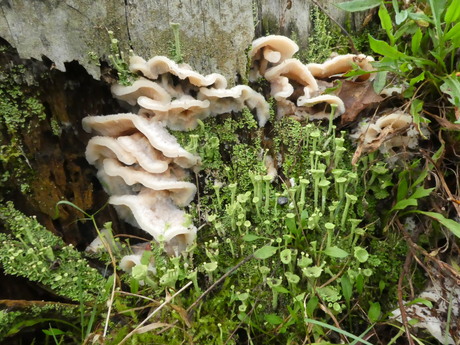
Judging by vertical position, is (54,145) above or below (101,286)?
above

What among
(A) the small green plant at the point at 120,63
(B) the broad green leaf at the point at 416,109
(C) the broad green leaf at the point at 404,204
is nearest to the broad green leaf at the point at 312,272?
(C) the broad green leaf at the point at 404,204

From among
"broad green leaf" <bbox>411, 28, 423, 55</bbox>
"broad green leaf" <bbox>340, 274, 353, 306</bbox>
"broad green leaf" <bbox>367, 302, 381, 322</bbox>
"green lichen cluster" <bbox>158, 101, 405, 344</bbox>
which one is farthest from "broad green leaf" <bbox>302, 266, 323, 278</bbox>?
"broad green leaf" <bbox>411, 28, 423, 55</bbox>

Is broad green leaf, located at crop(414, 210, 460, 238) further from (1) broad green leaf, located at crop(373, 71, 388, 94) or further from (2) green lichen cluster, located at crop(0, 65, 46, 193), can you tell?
(2) green lichen cluster, located at crop(0, 65, 46, 193)

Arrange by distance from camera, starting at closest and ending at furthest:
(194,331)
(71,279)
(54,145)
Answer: (194,331) < (71,279) < (54,145)

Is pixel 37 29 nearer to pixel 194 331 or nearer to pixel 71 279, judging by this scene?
pixel 71 279

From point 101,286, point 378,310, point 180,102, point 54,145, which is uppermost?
point 180,102

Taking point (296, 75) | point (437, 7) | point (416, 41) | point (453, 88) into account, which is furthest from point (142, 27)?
point (453, 88)

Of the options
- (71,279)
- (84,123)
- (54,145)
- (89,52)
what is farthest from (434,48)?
(71,279)
